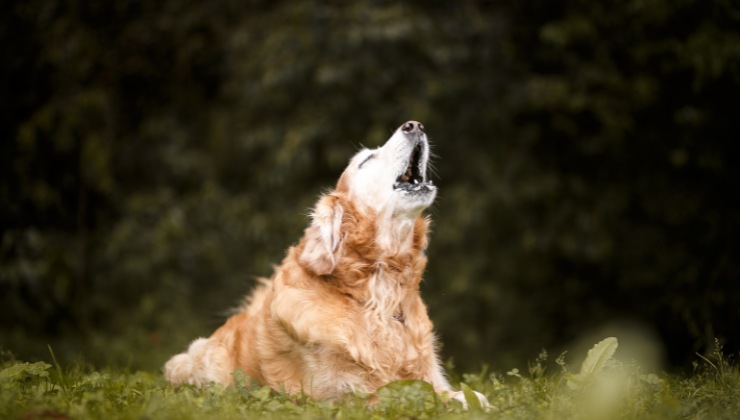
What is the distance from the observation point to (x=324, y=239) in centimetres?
369

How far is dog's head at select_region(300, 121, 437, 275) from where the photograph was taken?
12.2ft

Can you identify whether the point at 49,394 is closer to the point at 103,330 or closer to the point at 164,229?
the point at 164,229

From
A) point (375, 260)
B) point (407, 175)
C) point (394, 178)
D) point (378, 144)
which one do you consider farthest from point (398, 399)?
point (378, 144)

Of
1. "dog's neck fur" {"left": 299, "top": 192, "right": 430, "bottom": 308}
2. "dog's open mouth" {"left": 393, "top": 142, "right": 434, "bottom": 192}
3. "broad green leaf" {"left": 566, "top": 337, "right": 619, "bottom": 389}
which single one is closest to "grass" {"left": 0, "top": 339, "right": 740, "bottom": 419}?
"broad green leaf" {"left": 566, "top": 337, "right": 619, "bottom": 389}

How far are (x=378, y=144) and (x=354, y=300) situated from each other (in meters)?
3.21

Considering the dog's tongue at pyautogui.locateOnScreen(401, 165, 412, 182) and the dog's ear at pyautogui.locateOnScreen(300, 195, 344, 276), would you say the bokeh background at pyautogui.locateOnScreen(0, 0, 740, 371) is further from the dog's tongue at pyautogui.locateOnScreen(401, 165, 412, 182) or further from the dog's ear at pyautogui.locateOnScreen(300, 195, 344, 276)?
the dog's ear at pyautogui.locateOnScreen(300, 195, 344, 276)

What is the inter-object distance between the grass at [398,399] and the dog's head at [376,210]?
782 mm

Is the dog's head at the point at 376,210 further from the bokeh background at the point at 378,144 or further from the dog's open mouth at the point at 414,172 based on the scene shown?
the bokeh background at the point at 378,144

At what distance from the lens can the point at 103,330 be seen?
802 cm

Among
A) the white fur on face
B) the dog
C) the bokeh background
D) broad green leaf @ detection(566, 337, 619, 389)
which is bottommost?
broad green leaf @ detection(566, 337, 619, 389)

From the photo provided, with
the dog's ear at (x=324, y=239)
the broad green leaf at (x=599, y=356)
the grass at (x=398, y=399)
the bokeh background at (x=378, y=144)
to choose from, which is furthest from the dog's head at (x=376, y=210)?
the bokeh background at (x=378, y=144)

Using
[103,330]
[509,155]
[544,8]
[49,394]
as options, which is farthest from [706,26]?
[103,330]

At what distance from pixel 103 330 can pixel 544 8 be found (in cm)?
565

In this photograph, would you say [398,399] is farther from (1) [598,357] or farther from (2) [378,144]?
(2) [378,144]
